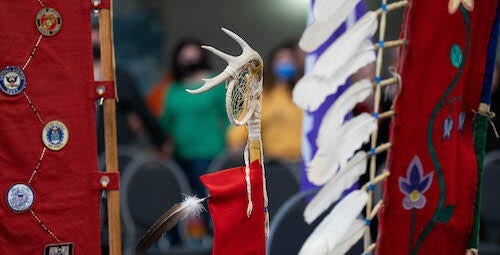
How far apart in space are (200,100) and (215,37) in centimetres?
255

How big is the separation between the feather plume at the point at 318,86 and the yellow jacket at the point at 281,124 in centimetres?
332

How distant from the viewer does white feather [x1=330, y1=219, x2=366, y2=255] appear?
124 inches

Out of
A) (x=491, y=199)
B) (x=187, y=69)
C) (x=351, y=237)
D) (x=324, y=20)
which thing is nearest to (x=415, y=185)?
(x=351, y=237)

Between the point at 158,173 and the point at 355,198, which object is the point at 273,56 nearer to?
the point at 158,173

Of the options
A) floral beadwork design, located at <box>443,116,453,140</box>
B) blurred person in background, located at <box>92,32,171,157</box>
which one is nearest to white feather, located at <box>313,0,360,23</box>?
floral beadwork design, located at <box>443,116,453,140</box>

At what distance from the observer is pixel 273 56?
6660 mm

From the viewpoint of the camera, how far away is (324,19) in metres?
3.16

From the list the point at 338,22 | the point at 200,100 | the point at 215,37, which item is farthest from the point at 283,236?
the point at 215,37

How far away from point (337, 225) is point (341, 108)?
1.08 feet

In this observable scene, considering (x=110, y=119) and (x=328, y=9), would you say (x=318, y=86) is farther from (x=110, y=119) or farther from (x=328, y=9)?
(x=110, y=119)

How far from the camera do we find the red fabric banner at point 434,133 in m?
3.25

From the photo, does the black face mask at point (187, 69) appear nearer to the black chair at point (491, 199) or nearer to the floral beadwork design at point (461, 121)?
the black chair at point (491, 199)

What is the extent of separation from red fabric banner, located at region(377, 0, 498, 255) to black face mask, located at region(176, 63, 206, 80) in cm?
308

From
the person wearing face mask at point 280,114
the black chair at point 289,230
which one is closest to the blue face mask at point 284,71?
the person wearing face mask at point 280,114
